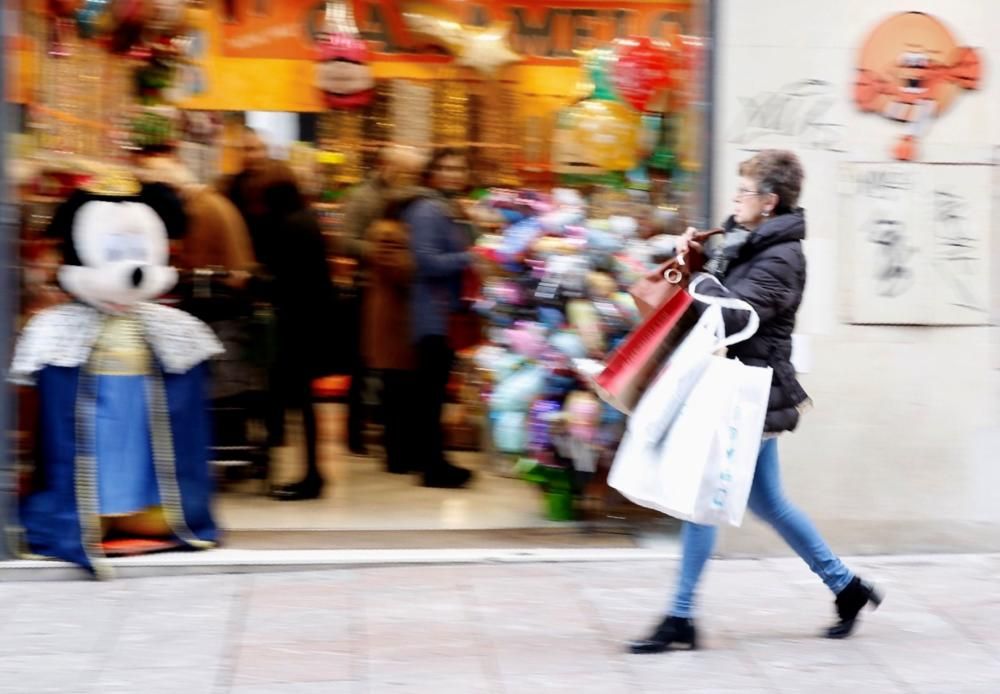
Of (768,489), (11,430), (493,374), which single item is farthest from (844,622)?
(11,430)

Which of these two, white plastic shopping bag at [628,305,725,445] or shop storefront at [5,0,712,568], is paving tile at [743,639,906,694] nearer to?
white plastic shopping bag at [628,305,725,445]

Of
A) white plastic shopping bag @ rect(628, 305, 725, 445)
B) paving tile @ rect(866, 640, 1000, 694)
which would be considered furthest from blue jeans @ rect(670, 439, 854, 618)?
white plastic shopping bag @ rect(628, 305, 725, 445)

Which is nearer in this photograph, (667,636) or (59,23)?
(667,636)

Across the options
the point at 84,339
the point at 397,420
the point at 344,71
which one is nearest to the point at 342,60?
the point at 344,71

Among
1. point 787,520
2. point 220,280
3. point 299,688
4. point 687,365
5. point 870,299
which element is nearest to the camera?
point 299,688

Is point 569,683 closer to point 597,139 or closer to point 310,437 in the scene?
point 310,437

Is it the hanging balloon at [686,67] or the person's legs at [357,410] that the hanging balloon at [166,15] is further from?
the hanging balloon at [686,67]

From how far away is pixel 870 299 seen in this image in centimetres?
643

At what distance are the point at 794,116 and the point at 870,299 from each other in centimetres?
85

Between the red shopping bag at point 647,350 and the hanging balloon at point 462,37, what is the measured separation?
3332mm

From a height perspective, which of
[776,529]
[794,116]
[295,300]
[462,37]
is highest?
[462,37]

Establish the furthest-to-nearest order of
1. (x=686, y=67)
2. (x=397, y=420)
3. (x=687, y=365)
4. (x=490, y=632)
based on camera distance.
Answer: (x=397, y=420) → (x=686, y=67) → (x=490, y=632) → (x=687, y=365)

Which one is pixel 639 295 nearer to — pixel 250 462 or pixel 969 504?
pixel 969 504

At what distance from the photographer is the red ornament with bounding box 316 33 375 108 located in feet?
27.0
